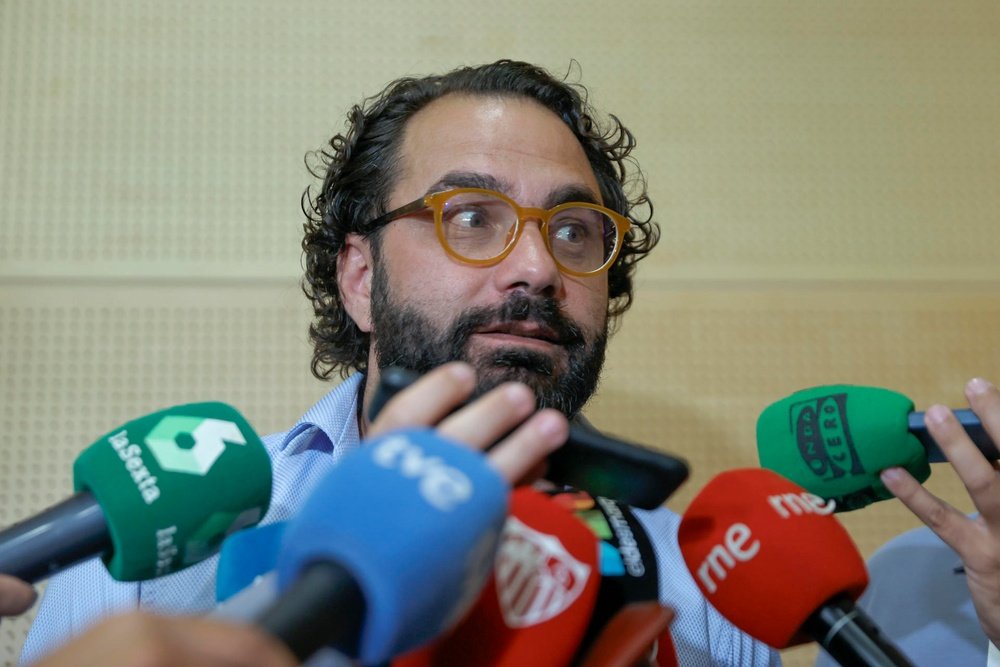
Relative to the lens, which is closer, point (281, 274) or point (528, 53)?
point (281, 274)

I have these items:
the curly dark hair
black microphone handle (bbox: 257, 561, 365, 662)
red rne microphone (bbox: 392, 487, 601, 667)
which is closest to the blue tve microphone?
black microphone handle (bbox: 257, 561, 365, 662)

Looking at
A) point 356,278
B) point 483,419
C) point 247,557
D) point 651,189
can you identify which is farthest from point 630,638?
point 651,189

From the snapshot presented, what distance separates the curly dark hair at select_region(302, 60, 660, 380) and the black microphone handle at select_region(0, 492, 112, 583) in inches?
28.2

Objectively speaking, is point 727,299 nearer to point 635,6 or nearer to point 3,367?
point 635,6

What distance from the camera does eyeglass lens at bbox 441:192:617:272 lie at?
1122 mm

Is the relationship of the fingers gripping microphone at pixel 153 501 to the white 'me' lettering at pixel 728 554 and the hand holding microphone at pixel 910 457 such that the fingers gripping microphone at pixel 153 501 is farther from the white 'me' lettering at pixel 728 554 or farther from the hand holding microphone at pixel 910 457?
the hand holding microphone at pixel 910 457

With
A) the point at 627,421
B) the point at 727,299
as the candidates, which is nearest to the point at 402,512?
the point at 627,421

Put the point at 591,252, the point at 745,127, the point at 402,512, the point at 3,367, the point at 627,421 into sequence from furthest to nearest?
the point at 745,127
the point at 627,421
the point at 3,367
the point at 591,252
the point at 402,512

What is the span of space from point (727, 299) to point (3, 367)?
144 cm

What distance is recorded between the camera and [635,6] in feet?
6.15

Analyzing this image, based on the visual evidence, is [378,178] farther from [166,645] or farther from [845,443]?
[166,645]

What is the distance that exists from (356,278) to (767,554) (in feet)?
2.87

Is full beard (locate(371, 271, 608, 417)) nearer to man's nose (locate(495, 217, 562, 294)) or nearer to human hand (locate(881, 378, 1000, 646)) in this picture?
man's nose (locate(495, 217, 562, 294))

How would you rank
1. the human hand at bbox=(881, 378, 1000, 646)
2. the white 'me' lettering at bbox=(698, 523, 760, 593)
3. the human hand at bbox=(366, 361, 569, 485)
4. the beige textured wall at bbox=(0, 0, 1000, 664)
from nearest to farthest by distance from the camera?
the human hand at bbox=(366, 361, 569, 485)
the white 'me' lettering at bbox=(698, 523, 760, 593)
the human hand at bbox=(881, 378, 1000, 646)
the beige textured wall at bbox=(0, 0, 1000, 664)
